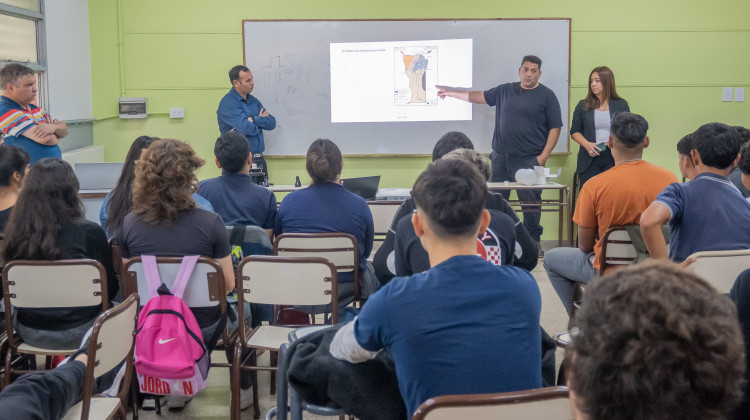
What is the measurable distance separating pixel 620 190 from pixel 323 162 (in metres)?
1.38

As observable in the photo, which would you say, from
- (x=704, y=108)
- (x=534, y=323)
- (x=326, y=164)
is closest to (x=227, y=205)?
(x=326, y=164)

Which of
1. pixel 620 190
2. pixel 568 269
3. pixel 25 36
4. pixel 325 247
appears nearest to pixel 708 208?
pixel 620 190

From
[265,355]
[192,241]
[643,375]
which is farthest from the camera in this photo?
[265,355]

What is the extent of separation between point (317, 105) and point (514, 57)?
1.86 metres

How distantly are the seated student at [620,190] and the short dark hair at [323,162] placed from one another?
3.88 feet

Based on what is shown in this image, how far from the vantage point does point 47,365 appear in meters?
3.31

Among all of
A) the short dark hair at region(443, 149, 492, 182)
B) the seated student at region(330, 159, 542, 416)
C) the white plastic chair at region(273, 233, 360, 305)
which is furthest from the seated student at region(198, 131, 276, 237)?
the seated student at region(330, 159, 542, 416)

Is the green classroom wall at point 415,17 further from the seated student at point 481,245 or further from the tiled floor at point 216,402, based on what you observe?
the seated student at point 481,245

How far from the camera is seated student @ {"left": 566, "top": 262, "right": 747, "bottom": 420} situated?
76 centimetres

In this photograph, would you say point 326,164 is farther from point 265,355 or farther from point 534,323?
point 534,323

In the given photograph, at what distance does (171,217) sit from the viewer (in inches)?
107

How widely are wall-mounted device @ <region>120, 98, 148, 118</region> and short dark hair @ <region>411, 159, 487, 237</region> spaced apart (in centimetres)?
530

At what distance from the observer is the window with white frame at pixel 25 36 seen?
4.97 meters

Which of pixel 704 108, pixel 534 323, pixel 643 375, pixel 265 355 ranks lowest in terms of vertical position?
pixel 265 355
